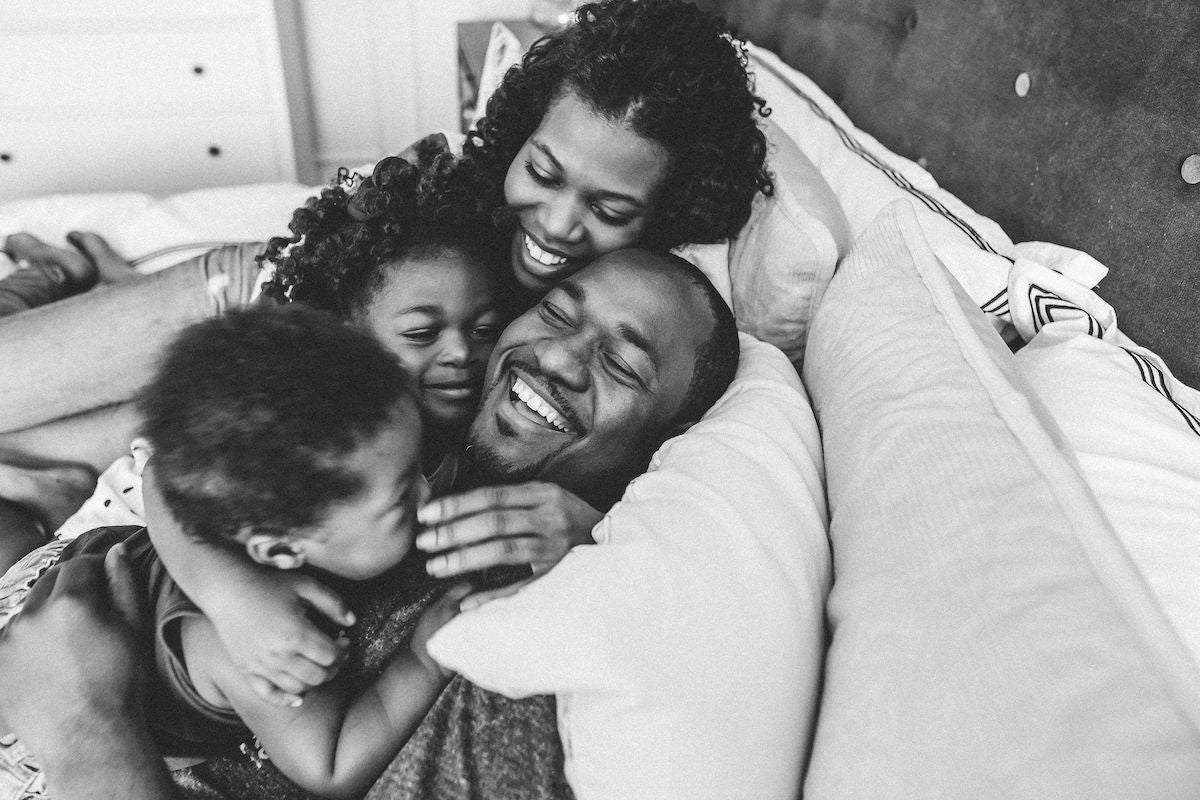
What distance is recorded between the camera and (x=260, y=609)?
2.45 feet

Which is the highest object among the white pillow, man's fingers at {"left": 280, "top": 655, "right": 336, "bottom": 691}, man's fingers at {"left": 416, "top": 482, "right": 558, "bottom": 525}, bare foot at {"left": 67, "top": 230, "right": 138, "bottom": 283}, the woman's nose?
the white pillow

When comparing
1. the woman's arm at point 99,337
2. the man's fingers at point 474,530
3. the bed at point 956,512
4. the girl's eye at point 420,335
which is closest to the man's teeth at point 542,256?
the girl's eye at point 420,335

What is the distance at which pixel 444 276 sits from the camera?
1.12 metres

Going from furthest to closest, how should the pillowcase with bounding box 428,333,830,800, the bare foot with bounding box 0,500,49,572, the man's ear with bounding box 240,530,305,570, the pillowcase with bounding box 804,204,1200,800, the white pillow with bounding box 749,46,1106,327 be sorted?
the bare foot with bounding box 0,500,49,572 < the white pillow with bounding box 749,46,1106,327 < the man's ear with bounding box 240,530,305,570 < the pillowcase with bounding box 428,333,830,800 < the pillowcase with bounding box 804,204,1200,800

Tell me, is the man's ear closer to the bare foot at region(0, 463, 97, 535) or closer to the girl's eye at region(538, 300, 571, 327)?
the girl's eye at region(538, 300, 571, 327)

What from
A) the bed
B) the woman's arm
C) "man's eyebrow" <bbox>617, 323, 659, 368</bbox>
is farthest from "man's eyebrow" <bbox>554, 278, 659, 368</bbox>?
the woman's arm

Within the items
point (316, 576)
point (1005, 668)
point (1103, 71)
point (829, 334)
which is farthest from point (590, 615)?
point (1103, 71)

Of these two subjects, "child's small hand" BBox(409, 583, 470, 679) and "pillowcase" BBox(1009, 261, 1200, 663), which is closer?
"pillowcase" BBox(1009, 261, 1200, 663)

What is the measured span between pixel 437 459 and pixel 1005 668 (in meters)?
0.79

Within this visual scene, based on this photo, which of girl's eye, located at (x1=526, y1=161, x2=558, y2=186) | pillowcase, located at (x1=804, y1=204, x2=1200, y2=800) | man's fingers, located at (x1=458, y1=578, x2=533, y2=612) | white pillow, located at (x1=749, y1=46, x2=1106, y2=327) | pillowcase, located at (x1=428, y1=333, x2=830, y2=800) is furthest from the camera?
girl's eye, located at (x1=526, y1=161, x2=558, y2=186)

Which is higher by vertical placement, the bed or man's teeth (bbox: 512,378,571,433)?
the bed

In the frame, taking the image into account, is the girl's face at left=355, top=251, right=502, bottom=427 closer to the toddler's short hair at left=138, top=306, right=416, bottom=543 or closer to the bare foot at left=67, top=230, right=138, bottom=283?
the toddler's short hair at left=138, top=306, right=416, bottom=543

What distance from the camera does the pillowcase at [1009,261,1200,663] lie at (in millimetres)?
577

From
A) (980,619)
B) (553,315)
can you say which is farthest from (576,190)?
(980,619)
